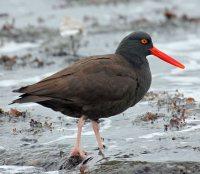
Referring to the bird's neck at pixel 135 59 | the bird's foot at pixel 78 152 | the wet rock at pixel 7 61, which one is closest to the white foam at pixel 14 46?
the wet rock at pixel 7 61

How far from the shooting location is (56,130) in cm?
1044

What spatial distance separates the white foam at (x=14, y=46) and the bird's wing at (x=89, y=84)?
341 inches

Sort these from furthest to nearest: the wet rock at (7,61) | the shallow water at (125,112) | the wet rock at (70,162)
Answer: the wet rock at (7,61) < the shallow water at (125,112) < the wet rock at (70,162)

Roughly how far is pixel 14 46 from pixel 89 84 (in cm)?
960

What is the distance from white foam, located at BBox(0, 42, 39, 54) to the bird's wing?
8.66 metres

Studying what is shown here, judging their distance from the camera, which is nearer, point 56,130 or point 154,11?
point 56,130

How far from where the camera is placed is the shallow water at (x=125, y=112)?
904 cm

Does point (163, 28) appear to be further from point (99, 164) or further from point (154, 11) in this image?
point (99, 164)

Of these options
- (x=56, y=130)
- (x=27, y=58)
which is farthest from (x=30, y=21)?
(x=56, y=130)

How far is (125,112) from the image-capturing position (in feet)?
37.6

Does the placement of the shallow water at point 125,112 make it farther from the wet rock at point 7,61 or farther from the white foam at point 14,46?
the wet rock at point 7,61

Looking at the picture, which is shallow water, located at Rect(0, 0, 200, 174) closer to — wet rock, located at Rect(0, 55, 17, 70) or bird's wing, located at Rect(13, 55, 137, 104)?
wet rock, located at Rect(0, 55, 17, 70)

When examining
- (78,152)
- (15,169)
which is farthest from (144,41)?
(15,169)

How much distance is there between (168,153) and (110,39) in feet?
35.4
